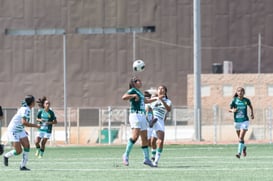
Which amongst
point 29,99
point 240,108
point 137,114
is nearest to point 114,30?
point 240,108

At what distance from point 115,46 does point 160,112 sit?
36467mm

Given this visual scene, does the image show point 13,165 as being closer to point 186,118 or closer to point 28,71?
point 186,118

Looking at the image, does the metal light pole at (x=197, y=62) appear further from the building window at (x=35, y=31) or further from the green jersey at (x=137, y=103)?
the green jersey at (x=137, y=103)

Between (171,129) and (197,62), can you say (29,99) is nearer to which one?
(197,62)

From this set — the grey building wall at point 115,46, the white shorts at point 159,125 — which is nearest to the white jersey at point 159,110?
the white shorts at point 159,125

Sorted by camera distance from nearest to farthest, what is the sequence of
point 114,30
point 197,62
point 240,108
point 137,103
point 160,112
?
point 137,103 < point 160,112 < point 240,108 < point 197,62 < point 114,30

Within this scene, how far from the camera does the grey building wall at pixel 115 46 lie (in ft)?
196

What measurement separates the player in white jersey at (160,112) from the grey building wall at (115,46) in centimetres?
3511

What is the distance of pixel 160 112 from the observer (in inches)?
980

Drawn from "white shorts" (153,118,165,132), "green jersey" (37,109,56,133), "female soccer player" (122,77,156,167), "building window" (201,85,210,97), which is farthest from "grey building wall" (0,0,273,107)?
"female soccer player" (122,77,156,167)

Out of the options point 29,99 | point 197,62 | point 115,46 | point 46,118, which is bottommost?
point 46,118

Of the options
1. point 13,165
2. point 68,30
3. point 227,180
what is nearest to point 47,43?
point 68,30

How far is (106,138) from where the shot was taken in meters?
48.8

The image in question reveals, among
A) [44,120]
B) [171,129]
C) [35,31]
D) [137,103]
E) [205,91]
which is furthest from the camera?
[35,31]
